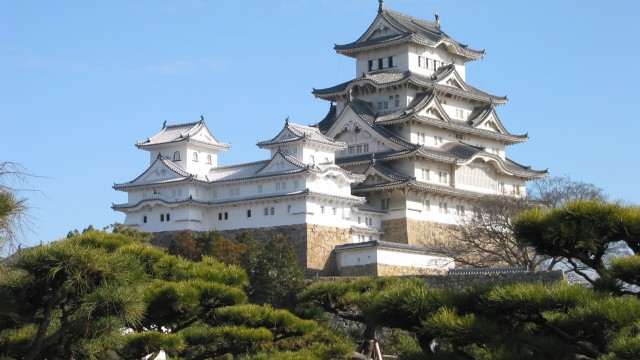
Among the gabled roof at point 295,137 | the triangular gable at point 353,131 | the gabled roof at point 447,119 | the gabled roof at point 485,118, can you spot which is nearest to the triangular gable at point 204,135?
the gabled roof at point 295,137

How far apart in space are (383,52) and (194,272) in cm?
4412

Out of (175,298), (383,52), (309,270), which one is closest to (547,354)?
(175,298)

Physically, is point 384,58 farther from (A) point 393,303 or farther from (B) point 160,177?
(A) point 393,303

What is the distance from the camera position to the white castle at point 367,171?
172 ft

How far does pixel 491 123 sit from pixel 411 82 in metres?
6.05

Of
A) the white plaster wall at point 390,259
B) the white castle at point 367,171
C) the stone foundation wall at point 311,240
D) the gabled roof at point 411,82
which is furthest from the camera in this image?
the gabled roof at point 411,82

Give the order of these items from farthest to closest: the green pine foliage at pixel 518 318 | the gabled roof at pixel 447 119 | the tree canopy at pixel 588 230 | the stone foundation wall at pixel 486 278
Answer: the gabled roof at pixel 447 119 < the stone foundation wall at pixel 486 278 < the tree canopy at pixel 588 230 < the green pine foliage at pixel 518 318

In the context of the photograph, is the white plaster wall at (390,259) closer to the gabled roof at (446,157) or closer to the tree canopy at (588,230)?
the gabled roof at (446,157)

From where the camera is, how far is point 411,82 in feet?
197

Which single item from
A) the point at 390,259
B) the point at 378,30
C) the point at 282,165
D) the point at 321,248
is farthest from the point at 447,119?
the point at 321,248

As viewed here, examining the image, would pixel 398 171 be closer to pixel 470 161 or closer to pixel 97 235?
pixel 470 161

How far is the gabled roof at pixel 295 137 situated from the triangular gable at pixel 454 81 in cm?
918

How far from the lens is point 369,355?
22.3m

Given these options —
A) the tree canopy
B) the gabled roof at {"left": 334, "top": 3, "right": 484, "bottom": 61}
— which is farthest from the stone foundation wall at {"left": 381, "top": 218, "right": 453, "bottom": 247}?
the tree canopy
